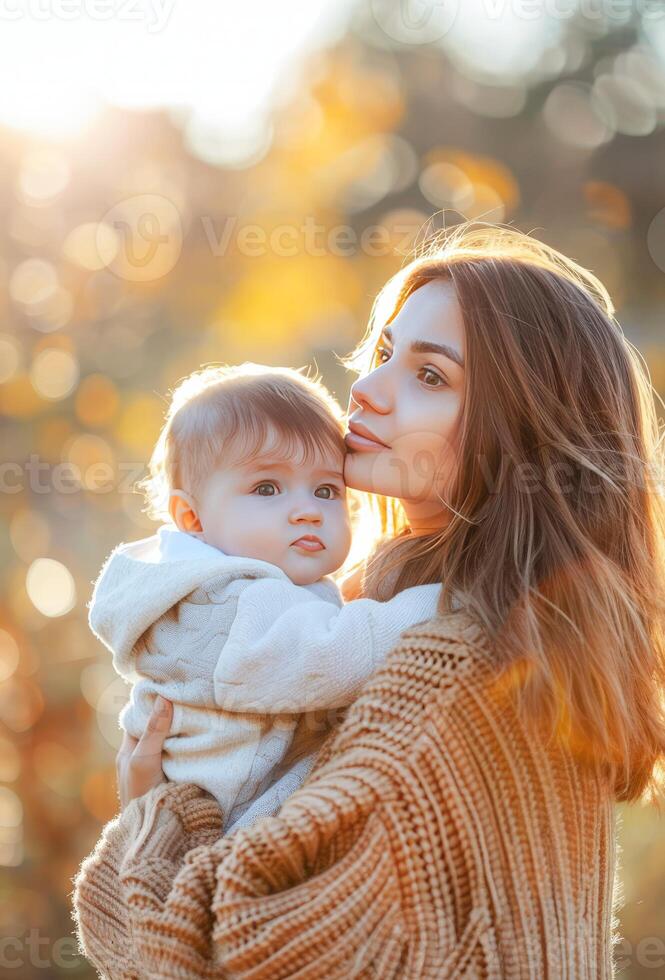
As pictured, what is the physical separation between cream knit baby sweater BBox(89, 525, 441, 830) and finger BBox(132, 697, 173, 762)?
0.05 feet

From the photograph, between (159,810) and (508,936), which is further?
(159,810)

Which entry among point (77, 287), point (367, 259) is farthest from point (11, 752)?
point (367, 259)

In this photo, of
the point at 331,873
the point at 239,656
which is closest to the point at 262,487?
the point at 239,656

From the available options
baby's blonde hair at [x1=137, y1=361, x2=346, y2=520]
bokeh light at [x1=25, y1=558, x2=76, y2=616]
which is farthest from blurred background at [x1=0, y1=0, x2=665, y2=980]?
baby's blonde hair at [x1=137, y1=361, x2=346, y2=520]

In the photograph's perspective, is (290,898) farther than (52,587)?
No

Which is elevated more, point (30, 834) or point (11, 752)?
point (11, 752)

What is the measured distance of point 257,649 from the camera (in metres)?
1.67

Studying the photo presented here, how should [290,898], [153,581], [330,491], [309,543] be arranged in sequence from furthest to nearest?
[330,491]
[309,543]
[153,581]
[290,898]

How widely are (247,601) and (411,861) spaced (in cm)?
49

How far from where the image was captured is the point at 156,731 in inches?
72.9

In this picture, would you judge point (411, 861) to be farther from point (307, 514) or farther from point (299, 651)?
point (307, 514)

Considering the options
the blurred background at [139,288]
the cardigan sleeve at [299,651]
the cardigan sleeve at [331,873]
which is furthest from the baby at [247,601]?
the blurred background at [139,288]

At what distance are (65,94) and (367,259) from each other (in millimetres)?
1567

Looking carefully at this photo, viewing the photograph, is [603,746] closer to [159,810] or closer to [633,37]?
[159,810]
